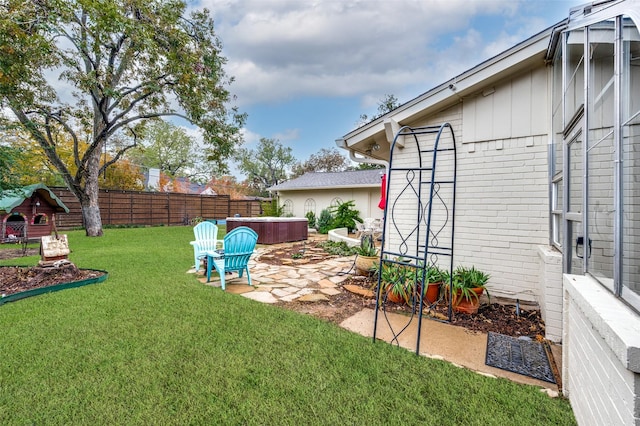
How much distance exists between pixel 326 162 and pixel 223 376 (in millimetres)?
27469

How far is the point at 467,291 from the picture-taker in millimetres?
3385

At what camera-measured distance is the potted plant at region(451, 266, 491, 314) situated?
3398 mm

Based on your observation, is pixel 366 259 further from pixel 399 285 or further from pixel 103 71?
pixel 103 71

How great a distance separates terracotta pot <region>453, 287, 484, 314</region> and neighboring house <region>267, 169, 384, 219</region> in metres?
9.10

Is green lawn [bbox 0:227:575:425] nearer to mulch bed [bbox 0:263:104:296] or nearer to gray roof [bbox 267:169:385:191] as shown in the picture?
mulch bed [bbox 0:263:104:296]

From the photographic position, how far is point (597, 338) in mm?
1384

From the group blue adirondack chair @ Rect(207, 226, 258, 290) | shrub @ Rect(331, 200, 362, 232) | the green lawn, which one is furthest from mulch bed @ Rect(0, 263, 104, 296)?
shrub @ Rect(331, 200, 362, 232)

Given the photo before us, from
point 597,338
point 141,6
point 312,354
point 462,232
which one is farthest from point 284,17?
point 597,338

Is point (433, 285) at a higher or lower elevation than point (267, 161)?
lower

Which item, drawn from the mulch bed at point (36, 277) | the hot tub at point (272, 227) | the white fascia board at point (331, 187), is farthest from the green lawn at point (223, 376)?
the white fascia board at point (331, 187)

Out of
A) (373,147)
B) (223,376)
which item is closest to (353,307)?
(223,376)

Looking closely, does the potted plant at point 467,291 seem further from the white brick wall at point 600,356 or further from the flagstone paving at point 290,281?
the flagstone paving at point 290,281

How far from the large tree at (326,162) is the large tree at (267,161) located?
3.19 metres

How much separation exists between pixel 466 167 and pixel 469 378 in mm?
2797
